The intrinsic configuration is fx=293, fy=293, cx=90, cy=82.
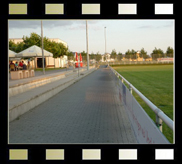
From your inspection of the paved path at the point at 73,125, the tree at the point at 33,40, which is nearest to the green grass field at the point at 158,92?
the paved path at the point at 73,125

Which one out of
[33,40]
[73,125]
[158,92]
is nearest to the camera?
[73,125]

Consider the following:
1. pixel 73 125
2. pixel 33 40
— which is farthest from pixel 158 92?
pixel 33 40

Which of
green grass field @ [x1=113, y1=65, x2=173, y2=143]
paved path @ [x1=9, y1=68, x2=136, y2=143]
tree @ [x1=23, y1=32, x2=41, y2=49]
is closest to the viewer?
paved path @ [x1=9, y1=68, x2=136, y2=143]

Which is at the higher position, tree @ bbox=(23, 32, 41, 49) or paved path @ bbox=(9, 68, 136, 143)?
tree @ bbox=(23, 32, 41, 49)

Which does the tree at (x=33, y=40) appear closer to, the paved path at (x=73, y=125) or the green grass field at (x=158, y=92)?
the green grass field at (x=158, y=92)

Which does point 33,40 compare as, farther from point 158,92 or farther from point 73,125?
point 73,125

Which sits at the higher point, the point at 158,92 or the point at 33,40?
the point at 33,40

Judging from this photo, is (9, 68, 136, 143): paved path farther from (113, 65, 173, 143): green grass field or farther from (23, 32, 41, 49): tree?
(23, 32, 41, 49): tree

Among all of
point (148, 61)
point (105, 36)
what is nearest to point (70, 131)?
point (105, 36)

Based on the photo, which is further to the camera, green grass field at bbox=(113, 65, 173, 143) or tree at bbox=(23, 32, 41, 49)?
tree at bbox=(23, 32, 41, 49)

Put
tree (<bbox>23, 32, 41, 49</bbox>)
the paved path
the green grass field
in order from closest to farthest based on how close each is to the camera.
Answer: the paved path → the green grass field → tree (<bbox>23, 32, 41, 49</bbox>)

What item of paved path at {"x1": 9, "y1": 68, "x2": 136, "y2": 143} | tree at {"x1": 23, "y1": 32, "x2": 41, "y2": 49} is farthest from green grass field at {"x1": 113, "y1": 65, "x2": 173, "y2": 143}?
tree at {"x1": 23, "y1": 32, "x2": 41, "y2": 49}

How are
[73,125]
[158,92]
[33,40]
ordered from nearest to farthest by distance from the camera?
1. [73,125]
2. [158,92]
3. [33,40]
